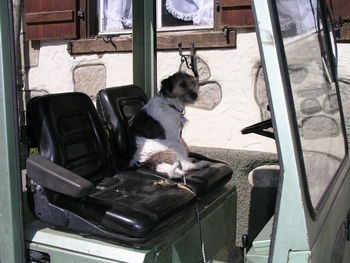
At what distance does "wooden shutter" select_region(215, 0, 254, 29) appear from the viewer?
369 cm

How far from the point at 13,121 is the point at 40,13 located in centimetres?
310

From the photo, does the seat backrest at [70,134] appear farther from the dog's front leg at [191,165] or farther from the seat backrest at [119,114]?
the dog's front leg at [191,165]

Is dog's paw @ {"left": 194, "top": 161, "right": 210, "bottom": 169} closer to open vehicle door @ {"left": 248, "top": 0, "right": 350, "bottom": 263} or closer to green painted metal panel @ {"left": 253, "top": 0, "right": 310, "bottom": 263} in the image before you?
open vehicle door @ {"left": 248, "top": 0, "right": 350, "bottom": 263}

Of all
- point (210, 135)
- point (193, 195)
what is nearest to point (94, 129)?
point (193, 195)

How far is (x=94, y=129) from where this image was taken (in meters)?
→ 2.43

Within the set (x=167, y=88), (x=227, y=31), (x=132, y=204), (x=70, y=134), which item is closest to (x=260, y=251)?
(x=132, y=204)

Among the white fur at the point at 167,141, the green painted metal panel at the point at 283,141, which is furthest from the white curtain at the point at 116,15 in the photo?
the green painted metal panel at the point at 283,141

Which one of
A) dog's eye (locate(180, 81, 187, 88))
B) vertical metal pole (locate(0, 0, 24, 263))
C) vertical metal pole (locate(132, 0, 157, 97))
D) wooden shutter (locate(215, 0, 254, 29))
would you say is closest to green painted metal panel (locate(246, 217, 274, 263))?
vertical metal pole (locate(0, 0, 24, 263))

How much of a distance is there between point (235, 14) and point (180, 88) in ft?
3.68

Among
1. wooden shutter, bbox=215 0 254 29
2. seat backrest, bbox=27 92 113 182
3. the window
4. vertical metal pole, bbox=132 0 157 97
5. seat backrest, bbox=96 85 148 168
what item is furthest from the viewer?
the window

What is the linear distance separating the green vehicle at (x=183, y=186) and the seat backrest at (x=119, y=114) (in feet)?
0.61

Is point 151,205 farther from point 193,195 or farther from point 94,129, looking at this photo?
point 94,129

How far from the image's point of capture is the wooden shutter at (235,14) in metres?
3.69

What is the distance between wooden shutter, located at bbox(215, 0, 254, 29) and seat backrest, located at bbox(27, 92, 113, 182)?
185 cm
